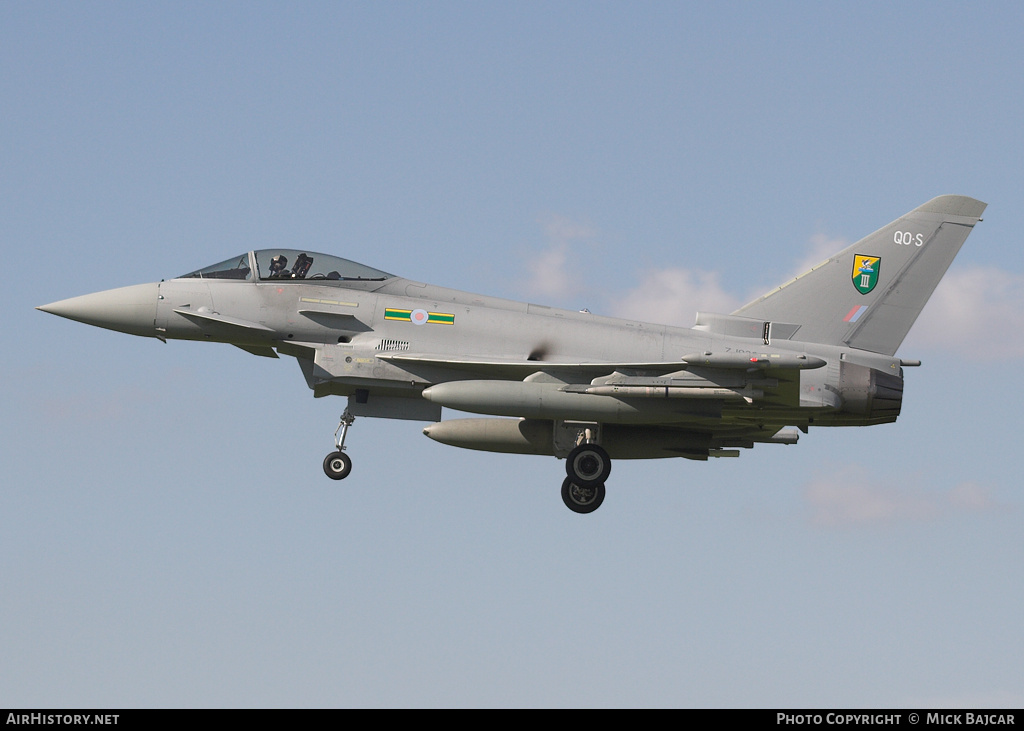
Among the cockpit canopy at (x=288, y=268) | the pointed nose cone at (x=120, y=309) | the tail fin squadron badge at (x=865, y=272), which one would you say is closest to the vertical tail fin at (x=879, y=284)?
the tail fin squadron badge at (x=865, y=272)

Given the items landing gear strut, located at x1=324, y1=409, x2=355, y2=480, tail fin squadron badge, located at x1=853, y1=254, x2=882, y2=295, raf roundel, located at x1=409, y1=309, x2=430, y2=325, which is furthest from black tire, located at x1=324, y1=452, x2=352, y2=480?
tail fin squadron badge, located at x1=853, y1=254, x2=882, y2=295

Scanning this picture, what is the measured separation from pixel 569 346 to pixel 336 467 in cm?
400

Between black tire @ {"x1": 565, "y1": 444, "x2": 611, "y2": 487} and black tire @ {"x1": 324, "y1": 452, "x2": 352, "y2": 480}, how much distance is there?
3.40 meters

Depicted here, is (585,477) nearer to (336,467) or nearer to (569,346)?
(569,346)

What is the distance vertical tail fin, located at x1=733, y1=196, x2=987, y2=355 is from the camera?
19.9 metres

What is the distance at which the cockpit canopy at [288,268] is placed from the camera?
64.2ft

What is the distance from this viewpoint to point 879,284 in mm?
20188

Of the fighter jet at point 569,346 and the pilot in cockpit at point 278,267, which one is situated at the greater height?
the pilot in cockpit at point 278,267

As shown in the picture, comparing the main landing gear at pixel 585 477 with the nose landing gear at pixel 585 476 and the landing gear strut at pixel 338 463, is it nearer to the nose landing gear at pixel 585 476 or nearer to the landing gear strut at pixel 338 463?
the nose landing gear at pixel 585 476

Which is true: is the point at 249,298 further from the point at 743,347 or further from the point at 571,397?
the point at 743,347

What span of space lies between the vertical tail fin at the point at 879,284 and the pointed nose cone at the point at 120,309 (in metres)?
9.29

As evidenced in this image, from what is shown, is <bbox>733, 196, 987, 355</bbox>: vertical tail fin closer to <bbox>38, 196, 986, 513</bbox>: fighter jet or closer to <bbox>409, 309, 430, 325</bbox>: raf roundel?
<bbox>38, 196, 986, 513</bbox>: fighter jet

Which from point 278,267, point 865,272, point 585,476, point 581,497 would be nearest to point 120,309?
point 278,267
